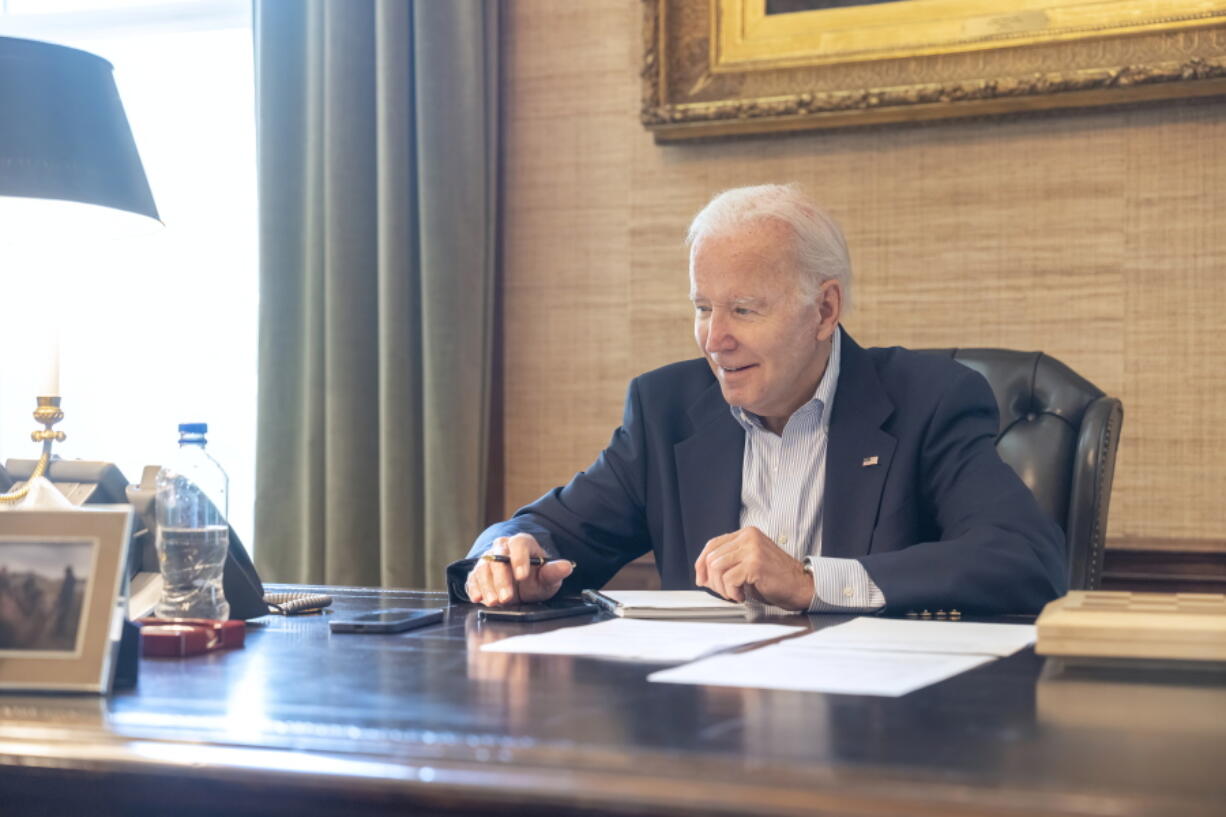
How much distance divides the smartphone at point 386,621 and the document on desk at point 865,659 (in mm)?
466

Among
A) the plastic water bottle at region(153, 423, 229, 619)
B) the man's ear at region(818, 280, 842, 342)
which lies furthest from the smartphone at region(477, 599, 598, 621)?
the man's ear at region(818, 280, 842, 342)

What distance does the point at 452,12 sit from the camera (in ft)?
11.3

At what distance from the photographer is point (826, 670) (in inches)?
49.3

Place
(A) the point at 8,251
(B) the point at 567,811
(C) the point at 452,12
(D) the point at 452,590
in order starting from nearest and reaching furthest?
(B) the point at 567,811
(D) the point at 452,590
(C) the point at 452,12
(A) the point at 8,251

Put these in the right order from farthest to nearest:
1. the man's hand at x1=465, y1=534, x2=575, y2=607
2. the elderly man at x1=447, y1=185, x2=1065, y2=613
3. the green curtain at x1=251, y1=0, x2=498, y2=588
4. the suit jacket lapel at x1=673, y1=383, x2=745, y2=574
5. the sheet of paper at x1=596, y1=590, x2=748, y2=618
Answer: the green curtain at x1=251, y1=0, x2=498, y2=588 → the suit jacket lapel at x1=673, y1=383, x2=745, y2=574 → the elderly man at x1=447, y1=185, x2=1065, y2=613 → the man's hand at x1=465, y1=534, x2=575, y2=607 → the sheet of paper at x1=596, y1=590, x2=748, y2=618

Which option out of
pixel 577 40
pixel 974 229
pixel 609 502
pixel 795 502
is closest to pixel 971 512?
pixel 795 502

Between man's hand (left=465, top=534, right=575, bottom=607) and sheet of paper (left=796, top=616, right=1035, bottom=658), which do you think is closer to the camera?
Result: sheet of paper (left=796, top=616, right=1035, bottom=658)

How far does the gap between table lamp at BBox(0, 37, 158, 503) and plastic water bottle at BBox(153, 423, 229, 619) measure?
2.35ft

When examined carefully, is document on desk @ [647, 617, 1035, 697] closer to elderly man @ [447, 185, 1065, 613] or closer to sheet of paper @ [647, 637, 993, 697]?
sheet of paper @ [647, 637, 993, 697]

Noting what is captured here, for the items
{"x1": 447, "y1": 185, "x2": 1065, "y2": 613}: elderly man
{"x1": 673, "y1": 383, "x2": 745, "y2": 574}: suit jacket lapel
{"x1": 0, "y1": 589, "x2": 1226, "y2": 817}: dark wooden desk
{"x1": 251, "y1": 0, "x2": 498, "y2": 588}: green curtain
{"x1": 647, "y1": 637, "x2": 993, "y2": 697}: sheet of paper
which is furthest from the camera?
{"x1": 251, "y1": 0, "x2": 498, "y2": 588}: green curtain

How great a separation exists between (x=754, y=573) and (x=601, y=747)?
904mm

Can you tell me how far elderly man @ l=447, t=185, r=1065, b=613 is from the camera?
7.56ft

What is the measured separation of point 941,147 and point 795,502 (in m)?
1.17

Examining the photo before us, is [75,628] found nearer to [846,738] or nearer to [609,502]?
[846,738]
